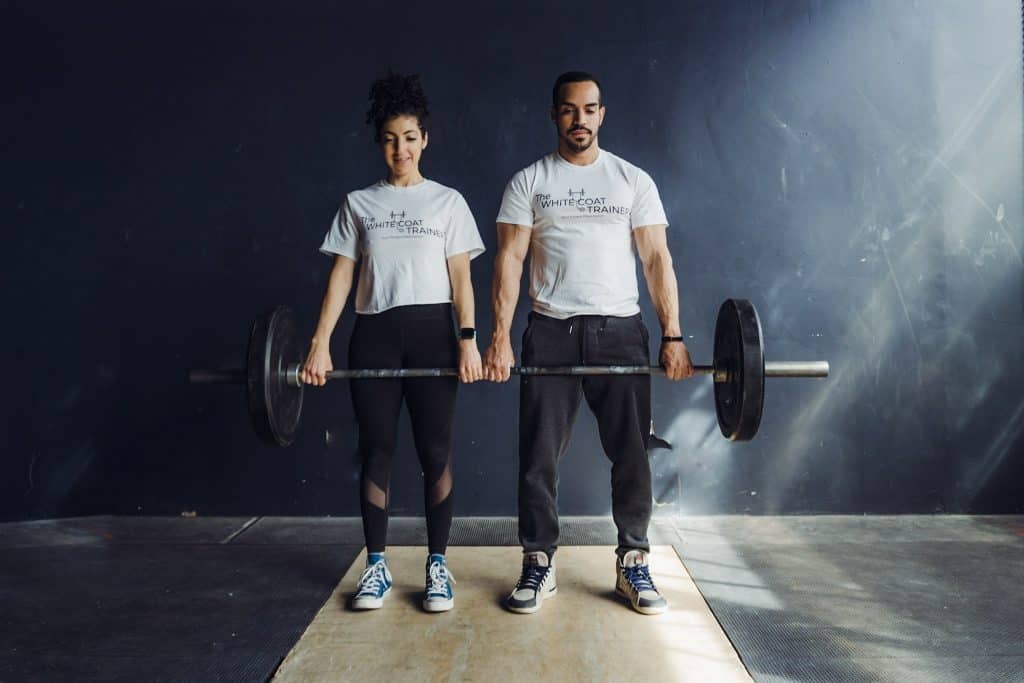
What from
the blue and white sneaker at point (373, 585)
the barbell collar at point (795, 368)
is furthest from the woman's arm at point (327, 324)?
the barbell collar at point (795, 368)

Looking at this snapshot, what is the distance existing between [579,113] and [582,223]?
0.31 metres

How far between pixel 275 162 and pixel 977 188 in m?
2.87

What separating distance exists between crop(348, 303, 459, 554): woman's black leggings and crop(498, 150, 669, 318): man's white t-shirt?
0.33m

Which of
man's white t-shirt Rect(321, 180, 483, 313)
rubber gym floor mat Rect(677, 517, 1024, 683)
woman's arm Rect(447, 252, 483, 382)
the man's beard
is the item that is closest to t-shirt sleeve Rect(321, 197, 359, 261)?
man's white t-shirt Rect(321, 180, 483, 313)

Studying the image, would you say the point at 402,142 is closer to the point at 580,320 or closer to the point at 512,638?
the point at 580,320

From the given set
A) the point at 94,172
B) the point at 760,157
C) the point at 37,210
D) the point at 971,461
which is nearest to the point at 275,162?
the point at 94,172

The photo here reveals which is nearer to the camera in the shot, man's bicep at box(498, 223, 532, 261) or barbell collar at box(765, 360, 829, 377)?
barbell collar at box(765, 360, 829, 377)

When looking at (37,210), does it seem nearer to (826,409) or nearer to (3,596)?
(3,596)

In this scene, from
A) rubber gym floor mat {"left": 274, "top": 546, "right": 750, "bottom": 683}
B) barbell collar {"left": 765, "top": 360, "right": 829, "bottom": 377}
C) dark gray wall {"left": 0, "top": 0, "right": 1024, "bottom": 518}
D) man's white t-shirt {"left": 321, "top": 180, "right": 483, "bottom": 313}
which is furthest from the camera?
dark gray wall {"left": 0, "top": 0, "right": 1024, "bottom": 518}

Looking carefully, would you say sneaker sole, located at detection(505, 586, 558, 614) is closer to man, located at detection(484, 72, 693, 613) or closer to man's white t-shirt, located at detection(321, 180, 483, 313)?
man, located at detection(484, 72, 693, 613)

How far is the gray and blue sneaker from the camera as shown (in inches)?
87.9

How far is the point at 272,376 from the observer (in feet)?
7.08

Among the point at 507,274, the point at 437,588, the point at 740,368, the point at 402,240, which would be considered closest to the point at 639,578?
the point at 437,588

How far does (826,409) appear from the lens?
3166mm
